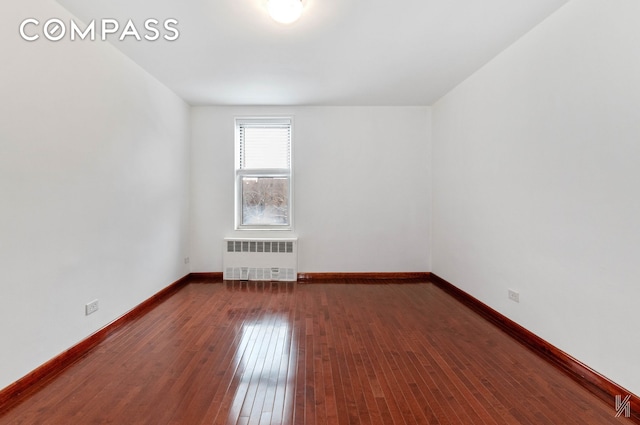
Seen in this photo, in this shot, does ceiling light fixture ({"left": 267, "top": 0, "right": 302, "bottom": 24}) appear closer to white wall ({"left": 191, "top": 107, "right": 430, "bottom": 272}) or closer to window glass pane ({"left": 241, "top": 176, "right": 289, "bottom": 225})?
white wall ({"left": 191, "top": 107, "right": 430, "bottom": 272})

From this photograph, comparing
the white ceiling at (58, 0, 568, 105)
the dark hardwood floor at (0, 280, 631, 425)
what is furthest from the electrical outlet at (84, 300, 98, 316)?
the white ceiling at (58, 0, 568, 105)

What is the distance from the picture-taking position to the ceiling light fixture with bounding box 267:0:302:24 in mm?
2223

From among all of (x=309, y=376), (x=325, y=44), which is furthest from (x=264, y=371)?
(x=325, y=44)

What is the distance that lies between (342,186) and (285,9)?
297 cm

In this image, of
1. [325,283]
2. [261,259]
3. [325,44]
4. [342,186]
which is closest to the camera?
[325,44]

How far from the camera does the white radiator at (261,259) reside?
4801 millimetres

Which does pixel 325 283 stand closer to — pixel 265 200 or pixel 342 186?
pixel 342 186

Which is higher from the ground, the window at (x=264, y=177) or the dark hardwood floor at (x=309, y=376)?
the window at (x=264, y=177)

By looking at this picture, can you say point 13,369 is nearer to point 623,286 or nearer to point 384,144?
point 623,286

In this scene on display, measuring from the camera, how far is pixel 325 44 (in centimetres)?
295

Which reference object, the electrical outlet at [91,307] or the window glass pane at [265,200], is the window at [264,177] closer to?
the window glass pane at [265,200]

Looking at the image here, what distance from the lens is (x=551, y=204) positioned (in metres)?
2.50


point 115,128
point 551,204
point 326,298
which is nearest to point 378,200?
point 326,298

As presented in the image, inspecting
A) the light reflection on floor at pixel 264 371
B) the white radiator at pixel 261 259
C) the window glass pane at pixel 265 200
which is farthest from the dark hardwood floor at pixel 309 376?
the window glass pane at pixel 265 200
